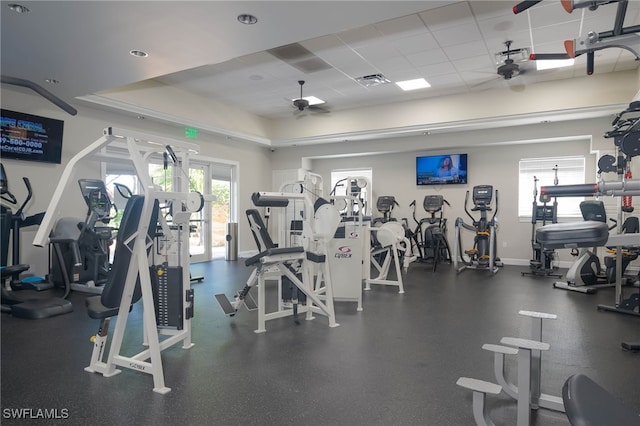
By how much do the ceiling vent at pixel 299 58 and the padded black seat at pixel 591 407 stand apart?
541 cm

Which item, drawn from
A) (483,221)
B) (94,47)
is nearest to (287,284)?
(94,47)

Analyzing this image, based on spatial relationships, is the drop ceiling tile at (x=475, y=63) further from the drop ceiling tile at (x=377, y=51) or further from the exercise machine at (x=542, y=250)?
the exercise machine at (x=542, y=250)

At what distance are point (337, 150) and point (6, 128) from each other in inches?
260

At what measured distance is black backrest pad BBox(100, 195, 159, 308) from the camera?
8.66 ft

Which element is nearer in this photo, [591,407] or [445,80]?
[591,407]

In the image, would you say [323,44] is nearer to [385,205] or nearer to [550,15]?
[550,15]

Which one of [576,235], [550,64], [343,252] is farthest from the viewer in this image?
[550,64]

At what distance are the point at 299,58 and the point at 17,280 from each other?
523cm

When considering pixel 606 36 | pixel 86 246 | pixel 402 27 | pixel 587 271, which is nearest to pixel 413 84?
pixel 402 27

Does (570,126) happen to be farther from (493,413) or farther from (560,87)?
(493,413)

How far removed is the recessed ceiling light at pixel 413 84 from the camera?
286 inches

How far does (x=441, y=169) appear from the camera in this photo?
29.1ft

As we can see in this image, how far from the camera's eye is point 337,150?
981 cm

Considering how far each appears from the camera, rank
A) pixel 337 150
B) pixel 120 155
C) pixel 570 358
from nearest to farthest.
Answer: pixel 570 358 < pixel 120 155 < pixel 337 150
